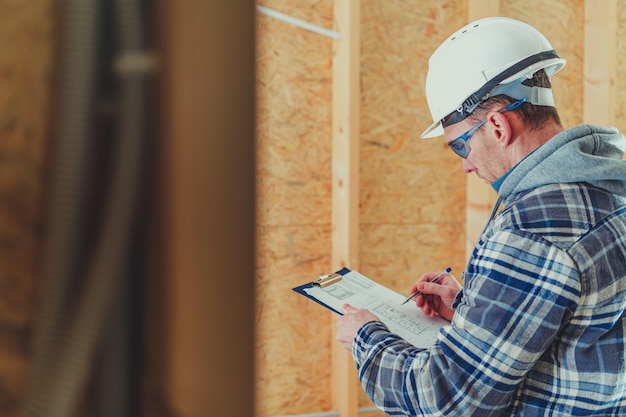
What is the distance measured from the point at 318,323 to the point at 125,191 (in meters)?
2.49

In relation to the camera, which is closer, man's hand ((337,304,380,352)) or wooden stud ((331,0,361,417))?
man's hand ((337,304,380,352))

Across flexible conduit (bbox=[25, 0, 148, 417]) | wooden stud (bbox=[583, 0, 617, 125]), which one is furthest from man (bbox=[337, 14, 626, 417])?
wooden stud (bbox=[583, 0, 617, 125])

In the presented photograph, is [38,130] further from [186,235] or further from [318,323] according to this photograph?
[318,323]

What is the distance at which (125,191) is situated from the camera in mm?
274

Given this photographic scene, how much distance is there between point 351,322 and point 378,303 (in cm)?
22

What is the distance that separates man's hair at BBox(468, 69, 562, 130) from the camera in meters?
1.28

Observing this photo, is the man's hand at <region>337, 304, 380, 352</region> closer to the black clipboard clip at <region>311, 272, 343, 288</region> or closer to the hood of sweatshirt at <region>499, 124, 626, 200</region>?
the black clipboard clip at <region>311, 272, 343, 288</region>

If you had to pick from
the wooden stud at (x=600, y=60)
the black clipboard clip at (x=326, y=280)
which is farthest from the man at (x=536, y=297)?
the wooden stud at (x=600, y=60)

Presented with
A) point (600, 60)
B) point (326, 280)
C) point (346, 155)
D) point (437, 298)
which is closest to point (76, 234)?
point (326, 280)

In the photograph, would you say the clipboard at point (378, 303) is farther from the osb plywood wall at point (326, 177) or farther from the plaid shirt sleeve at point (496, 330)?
the osb plywood wall at point (326, 177)

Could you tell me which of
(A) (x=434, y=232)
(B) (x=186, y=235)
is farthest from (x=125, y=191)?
(A) (x=434, y=232)

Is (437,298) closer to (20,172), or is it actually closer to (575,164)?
(575,164)

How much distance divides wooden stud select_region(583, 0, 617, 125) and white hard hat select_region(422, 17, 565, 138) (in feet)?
6.61

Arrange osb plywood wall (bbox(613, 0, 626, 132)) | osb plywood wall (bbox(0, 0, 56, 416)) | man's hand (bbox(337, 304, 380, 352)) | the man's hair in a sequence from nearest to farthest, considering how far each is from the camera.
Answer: osb plywood wall (bbox(0, 0, 56, 416)) → the man's hair → man's hand (bbox(337, 304, 380, 352)) → osb plywood wall (bbox(613, 0, 626, 132))
